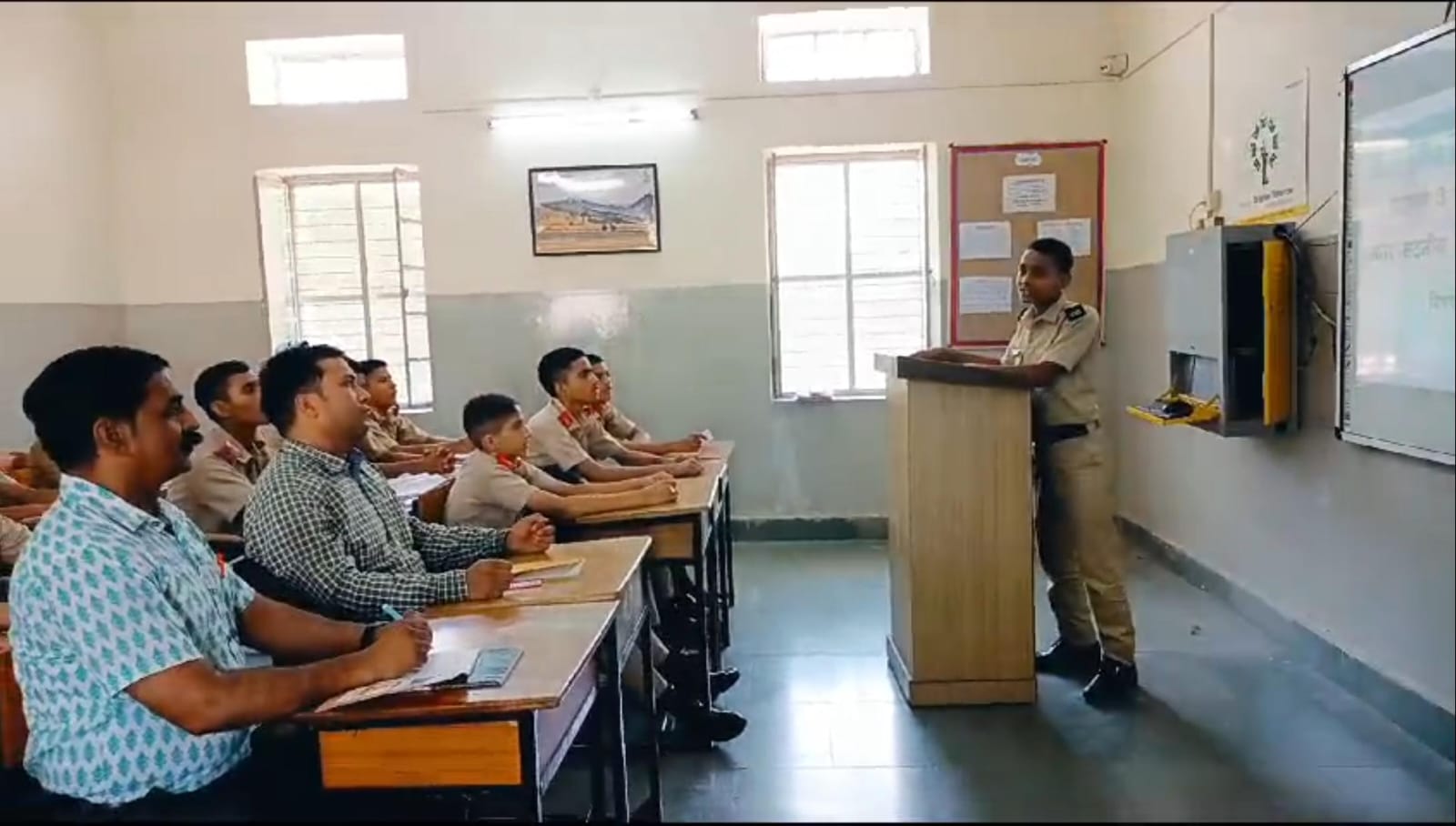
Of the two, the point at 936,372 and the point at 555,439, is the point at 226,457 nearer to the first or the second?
the point at 555,439

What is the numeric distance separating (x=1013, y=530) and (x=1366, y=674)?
1093 mm

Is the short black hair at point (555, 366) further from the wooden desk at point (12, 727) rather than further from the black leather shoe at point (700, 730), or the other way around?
the wooden desk at point (12, 727)

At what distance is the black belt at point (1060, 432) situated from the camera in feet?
12.0

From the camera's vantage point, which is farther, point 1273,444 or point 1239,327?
point 1273,444

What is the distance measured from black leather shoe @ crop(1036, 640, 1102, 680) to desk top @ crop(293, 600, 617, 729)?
211 centimetres

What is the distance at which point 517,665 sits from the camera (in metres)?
1.78

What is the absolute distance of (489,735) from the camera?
1.61m

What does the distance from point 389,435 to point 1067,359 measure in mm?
3504

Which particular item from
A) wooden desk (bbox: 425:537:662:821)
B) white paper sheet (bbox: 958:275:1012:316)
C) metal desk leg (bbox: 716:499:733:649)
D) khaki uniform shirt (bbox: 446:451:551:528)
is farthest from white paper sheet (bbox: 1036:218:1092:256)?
wooden desk (bbox: 425:537:662:821)

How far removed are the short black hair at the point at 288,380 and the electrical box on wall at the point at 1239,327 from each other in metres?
2.85

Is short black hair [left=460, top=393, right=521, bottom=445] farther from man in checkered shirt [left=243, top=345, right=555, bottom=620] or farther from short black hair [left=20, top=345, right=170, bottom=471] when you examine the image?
short black hair [left=20, top=345, right=170, bottom=471]

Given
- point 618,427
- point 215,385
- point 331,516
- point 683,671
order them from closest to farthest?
point 331,516 → point 683,671 → point 215,385 → point 618,427

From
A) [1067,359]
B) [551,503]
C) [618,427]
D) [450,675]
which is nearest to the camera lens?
[450,675]

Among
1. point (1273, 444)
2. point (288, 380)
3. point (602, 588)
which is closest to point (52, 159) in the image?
point (288, 380)
